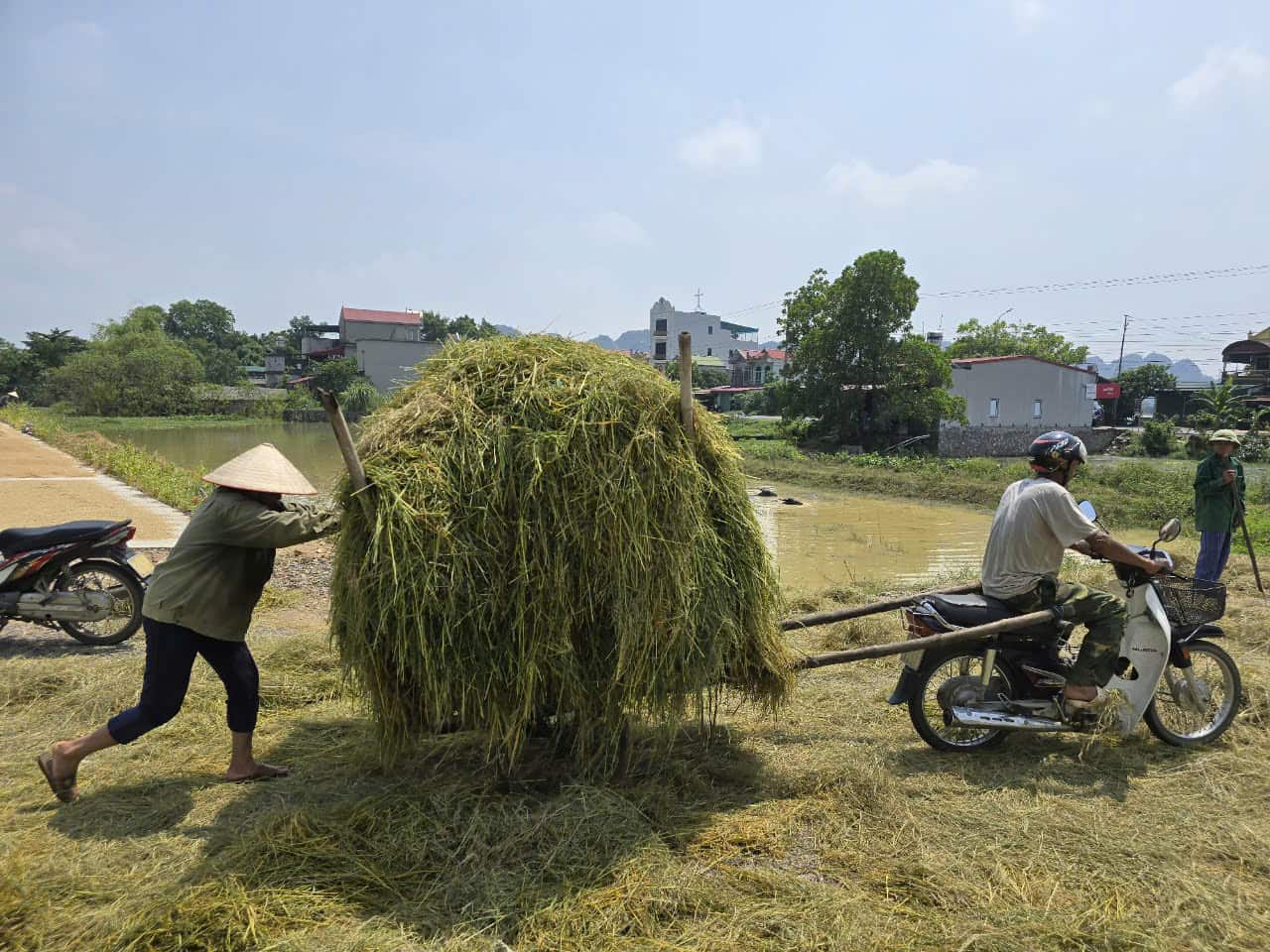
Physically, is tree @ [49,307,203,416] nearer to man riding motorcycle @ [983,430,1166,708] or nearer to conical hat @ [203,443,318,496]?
conical hat @ [203,443,318,496]

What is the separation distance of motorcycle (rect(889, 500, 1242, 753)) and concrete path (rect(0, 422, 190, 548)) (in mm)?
7231

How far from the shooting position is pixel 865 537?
1409cm

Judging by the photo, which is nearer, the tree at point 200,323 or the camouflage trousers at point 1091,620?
the camouflage trousers at point 1091,620

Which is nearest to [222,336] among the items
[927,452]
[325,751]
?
[927,452]

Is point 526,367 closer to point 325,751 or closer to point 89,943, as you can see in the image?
point 325,751

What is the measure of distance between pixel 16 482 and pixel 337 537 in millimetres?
14419

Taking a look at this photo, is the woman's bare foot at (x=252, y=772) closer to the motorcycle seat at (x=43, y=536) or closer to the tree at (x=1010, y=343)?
the motorcycle seat at (x=43, y=536)

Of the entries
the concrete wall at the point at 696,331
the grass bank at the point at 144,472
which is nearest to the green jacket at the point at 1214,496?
the grass bank at the point at 144,472

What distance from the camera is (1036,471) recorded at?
155 inches

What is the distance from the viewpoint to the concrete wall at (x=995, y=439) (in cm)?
3072

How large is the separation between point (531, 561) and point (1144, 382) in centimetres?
5215

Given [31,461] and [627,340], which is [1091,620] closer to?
[31,461]

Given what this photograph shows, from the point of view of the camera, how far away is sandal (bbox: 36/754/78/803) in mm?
3297

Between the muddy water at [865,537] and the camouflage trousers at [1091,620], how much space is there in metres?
4.07
